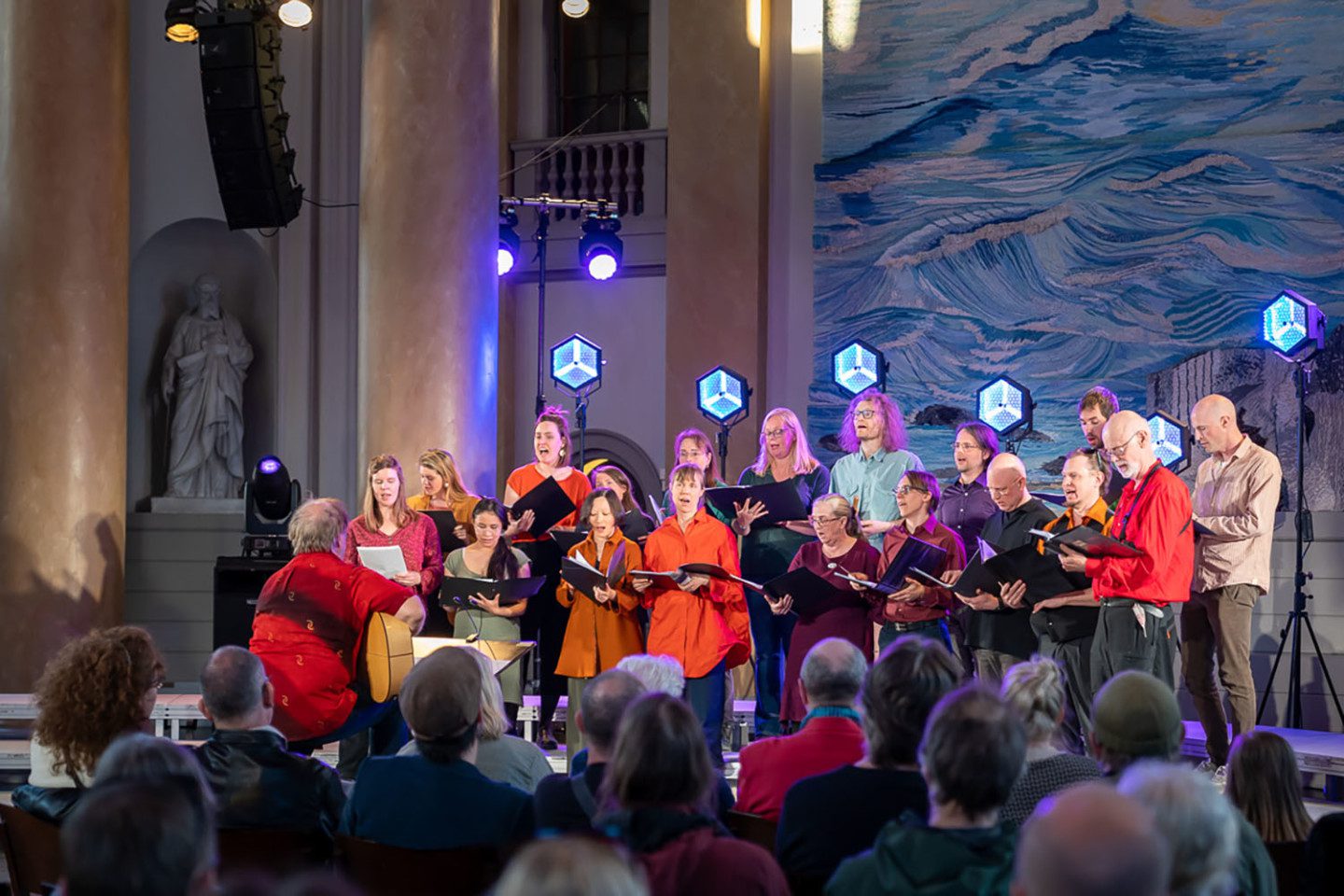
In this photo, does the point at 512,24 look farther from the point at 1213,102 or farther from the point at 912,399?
the point at 1213,102

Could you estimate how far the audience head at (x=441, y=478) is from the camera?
7723mm

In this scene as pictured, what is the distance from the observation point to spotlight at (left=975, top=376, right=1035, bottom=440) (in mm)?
10039

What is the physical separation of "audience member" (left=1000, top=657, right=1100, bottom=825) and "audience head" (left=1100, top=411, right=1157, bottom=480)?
269 centimetres

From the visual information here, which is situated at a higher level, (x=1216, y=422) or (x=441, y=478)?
(x=1216, y=422)

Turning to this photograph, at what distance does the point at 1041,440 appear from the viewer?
420 inches

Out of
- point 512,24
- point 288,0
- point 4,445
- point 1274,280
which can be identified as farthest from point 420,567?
point 512,24

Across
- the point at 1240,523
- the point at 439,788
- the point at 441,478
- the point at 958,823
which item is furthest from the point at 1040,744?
the point at 441,478

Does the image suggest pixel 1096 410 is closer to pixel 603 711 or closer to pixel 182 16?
pixel 603 711

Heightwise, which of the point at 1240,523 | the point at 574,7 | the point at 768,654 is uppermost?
the point at 574,7

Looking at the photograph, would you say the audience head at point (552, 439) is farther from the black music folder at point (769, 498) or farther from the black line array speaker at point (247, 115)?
the black line array speaker at point (247, 115)

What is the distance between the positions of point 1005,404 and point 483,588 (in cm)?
452

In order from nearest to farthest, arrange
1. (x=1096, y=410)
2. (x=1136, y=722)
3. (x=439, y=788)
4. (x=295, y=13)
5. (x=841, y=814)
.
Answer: (x=841, y=814) → (x=1136, y=722) → (x=439, y=788) → (x=1096, y=410) → (x=295, y=13)

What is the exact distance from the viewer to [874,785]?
3229mm

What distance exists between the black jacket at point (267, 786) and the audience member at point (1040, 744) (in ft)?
5.47
